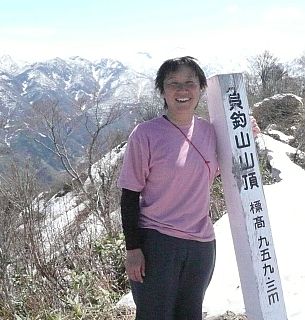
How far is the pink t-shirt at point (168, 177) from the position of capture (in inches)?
78.2

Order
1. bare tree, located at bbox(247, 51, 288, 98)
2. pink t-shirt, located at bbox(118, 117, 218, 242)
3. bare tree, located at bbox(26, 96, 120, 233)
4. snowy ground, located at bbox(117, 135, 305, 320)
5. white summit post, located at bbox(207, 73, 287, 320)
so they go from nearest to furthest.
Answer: pink t-shirt, located at bbox(118, 117, 218, 242)
white summit post, located at bbox(207, 73, 287, 320)
snowy ground, located at bbox(117, 135, 305, 320)
bare tree, located at bbox(26, 96, 120, 233)
bare tree, located at bbox(247, 51, 288, 98)

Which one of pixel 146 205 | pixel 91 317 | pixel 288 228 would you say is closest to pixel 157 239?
pixel 146 205

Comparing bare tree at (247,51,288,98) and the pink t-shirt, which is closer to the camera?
the pink t-shirt

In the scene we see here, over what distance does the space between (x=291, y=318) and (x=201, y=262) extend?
1237 millimetres

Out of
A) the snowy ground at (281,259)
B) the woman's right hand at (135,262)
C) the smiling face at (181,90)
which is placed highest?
the smiling face at (181,90)

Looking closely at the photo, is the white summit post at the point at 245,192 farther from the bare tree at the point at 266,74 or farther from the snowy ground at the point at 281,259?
the bare tree at the point at 266,74

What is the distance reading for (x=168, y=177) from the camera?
6.54 ft

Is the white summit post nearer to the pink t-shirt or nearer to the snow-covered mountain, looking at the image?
the pink t-shirt

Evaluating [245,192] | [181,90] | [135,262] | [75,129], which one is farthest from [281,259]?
[75,129]

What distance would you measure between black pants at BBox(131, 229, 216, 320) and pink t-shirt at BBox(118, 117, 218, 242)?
0.04 m

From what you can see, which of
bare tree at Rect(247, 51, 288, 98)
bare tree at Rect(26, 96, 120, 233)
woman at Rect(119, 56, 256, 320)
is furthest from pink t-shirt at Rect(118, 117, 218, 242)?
bare tree at Rect(247, 51, 288, 98)

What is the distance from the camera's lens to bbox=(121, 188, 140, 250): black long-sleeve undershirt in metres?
2.00

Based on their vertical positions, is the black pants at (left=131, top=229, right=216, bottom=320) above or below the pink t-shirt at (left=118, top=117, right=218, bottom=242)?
below

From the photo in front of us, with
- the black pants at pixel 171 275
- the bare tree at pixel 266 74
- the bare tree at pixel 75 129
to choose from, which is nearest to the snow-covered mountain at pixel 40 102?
the bare tree at pixel 75 129
